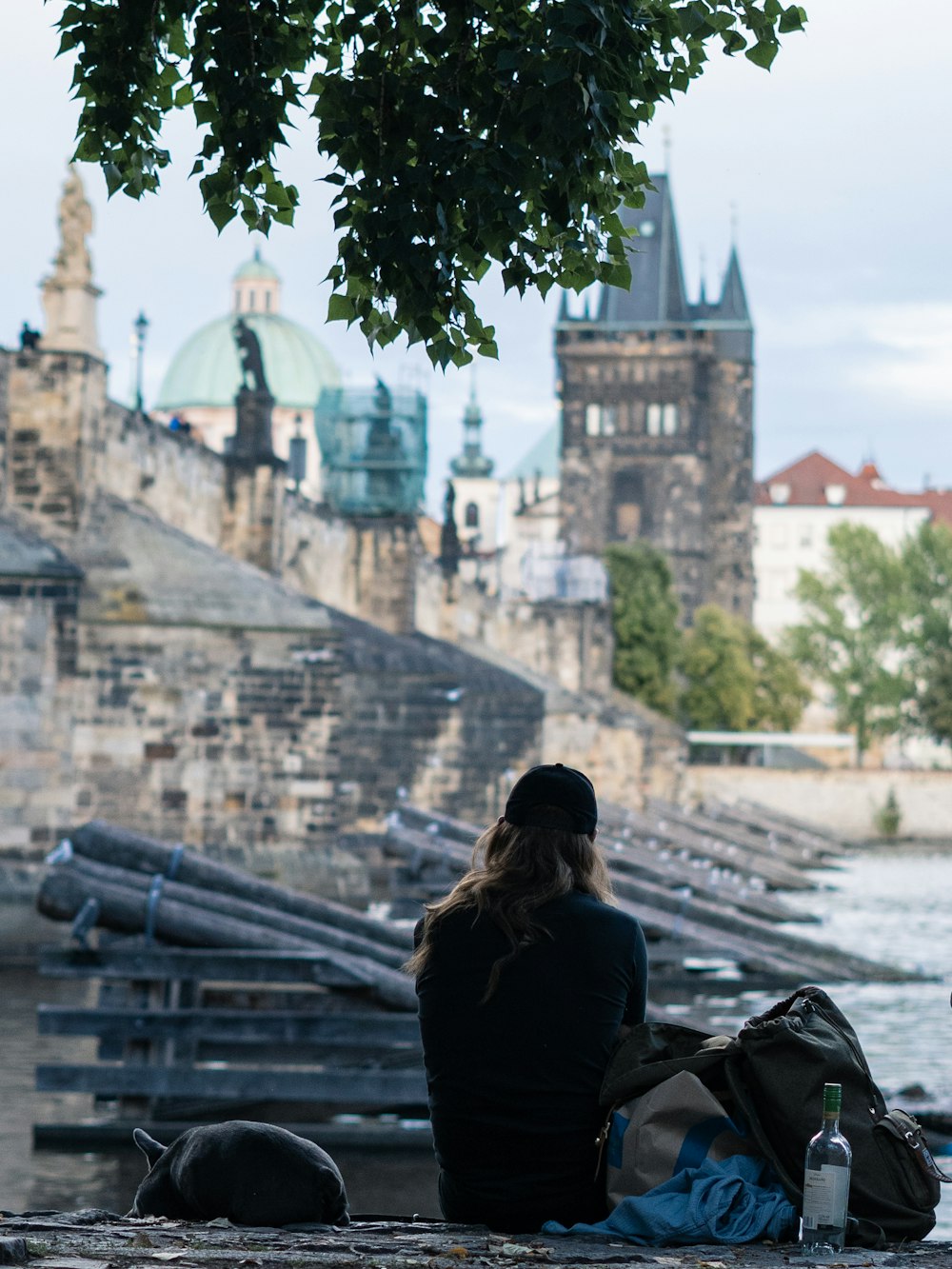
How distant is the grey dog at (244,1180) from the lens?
18.6 feet

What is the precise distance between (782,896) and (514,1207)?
101 ft

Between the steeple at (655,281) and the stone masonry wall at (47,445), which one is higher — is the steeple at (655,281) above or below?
above

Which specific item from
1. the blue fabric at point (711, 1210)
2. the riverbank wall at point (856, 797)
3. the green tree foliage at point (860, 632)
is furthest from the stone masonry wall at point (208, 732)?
the green tree foliage at point (860, 632)

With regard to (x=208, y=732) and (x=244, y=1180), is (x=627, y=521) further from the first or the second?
(x=244, y=1180)

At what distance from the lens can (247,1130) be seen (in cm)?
573

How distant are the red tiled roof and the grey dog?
114 meters

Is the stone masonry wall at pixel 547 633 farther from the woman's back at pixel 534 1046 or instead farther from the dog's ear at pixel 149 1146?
the woman's back at pixel 534 1046

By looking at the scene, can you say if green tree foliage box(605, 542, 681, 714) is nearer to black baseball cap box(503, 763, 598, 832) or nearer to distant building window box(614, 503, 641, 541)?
distant building window box(614, 503, 641, 541)

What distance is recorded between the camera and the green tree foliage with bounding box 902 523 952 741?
80625 millimetres

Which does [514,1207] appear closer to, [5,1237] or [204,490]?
[5,1237]

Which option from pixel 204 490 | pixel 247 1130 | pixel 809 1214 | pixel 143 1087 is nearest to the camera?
pixel 809 1214

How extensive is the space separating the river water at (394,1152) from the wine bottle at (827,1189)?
4527 millimetres

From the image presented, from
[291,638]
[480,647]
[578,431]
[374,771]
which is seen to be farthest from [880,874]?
[578,431]

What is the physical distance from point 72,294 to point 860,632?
61.9 metres
